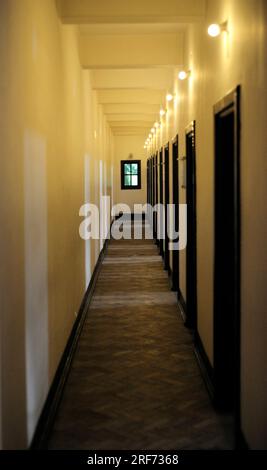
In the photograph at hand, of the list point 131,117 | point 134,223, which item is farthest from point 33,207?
point 134,223

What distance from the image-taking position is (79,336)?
→ 259 inches

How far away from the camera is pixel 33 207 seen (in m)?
3.69

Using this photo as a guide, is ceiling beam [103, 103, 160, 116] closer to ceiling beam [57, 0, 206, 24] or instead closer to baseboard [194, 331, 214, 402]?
ceiling beam [57, 0, 206, 24]

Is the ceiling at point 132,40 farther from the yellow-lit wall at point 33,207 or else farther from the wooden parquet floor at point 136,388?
the wooden parquet floor at point 136,388

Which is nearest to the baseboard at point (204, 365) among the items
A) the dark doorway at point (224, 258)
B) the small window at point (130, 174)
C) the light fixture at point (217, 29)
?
the dark doorway at point (224, 258)

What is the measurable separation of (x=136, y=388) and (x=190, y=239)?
2197 mm

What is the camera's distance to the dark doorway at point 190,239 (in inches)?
251

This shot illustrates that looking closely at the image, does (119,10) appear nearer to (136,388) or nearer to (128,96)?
(136,388)

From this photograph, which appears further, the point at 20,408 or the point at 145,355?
the point at 145,355

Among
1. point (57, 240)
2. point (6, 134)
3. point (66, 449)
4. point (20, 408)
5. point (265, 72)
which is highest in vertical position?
point (265, 72)

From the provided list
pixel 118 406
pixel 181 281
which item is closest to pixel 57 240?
pixel 118 406

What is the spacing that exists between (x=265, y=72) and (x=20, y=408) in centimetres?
198

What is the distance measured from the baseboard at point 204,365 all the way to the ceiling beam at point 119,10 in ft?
9.30
